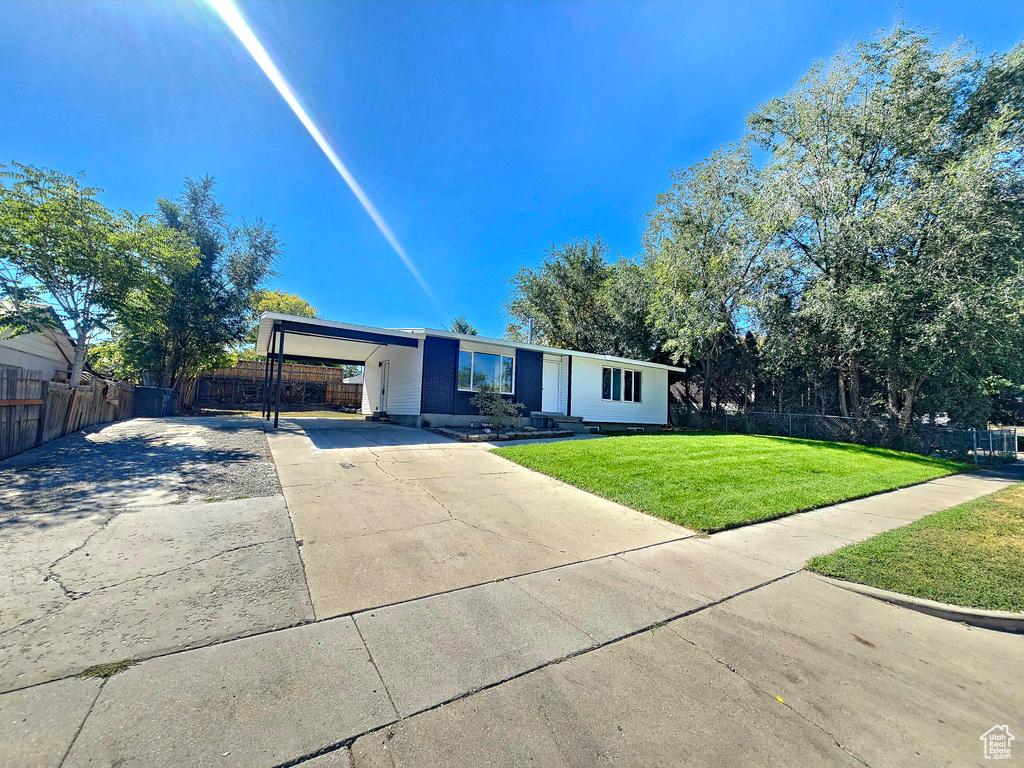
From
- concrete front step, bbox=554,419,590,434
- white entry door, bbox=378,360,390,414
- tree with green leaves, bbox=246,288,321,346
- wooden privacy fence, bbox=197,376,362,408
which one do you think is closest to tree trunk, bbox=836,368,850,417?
concrete front step, bbox=554,419,590,434

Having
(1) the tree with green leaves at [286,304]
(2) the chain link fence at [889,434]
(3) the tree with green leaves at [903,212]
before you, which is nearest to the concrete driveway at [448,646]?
(3) the tree with green leaves at [903,212]

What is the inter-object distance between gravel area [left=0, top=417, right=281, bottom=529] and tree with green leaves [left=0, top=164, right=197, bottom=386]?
2.91 meters

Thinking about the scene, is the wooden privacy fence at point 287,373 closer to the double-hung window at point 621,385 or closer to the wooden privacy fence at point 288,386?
the wooden privacy fence at point 288,386

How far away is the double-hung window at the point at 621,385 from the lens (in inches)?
651

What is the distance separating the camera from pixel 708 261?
17766mm

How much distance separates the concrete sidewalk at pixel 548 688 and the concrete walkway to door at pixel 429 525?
15.0 inches

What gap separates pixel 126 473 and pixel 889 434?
787 inches

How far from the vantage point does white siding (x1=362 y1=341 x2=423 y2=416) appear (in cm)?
1280

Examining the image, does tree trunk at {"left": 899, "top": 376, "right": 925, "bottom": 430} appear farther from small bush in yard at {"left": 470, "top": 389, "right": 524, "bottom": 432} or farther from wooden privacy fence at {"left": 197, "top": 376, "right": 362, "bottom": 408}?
wooden privacy fence at {"left": 197, "top": 376, "right": 362, "bottom": 408}

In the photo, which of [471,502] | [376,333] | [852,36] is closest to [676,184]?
[852,36]

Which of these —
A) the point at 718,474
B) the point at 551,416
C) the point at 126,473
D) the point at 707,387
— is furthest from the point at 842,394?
the point at 126,473

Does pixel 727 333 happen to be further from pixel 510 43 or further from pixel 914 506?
pixel 510 43

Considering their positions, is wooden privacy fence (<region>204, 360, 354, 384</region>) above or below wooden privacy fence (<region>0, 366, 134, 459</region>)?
above

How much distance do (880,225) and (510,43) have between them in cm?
1214
